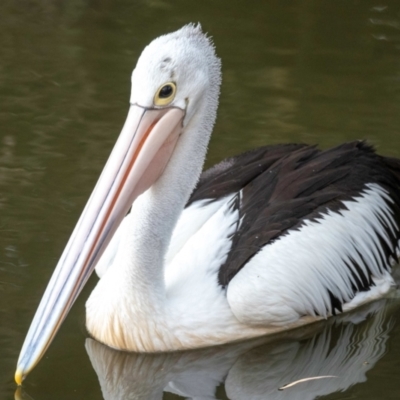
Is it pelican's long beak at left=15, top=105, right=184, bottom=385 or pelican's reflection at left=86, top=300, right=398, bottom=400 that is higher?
pelican's long beak at left=15, top=105, right=184, bottom=385

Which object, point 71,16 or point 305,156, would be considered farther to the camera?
point 71,16

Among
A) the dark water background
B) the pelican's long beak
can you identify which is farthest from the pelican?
the dark water background

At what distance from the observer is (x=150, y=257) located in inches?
175

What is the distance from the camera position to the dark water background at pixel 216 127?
4438 mm

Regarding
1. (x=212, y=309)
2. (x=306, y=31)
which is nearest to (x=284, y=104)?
(x=306, y=31)

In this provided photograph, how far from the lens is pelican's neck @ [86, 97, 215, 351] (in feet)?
14.5

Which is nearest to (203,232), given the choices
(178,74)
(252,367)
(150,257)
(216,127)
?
(150,257)

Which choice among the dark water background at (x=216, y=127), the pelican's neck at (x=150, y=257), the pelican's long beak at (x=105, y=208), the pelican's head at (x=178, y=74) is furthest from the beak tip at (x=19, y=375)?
the pelican's head at (x=178, y=74)

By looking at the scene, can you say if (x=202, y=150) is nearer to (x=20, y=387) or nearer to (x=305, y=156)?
(x=305, y=156)

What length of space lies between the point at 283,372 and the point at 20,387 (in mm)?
1199

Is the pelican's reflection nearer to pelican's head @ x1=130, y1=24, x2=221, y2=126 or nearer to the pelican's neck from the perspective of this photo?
the pelican's neck

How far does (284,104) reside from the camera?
6.93 meters

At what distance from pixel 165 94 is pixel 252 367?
52.3 inches

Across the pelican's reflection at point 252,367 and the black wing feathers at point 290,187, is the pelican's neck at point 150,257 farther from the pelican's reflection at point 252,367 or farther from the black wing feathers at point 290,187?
the black wing feathers at point 290,187
